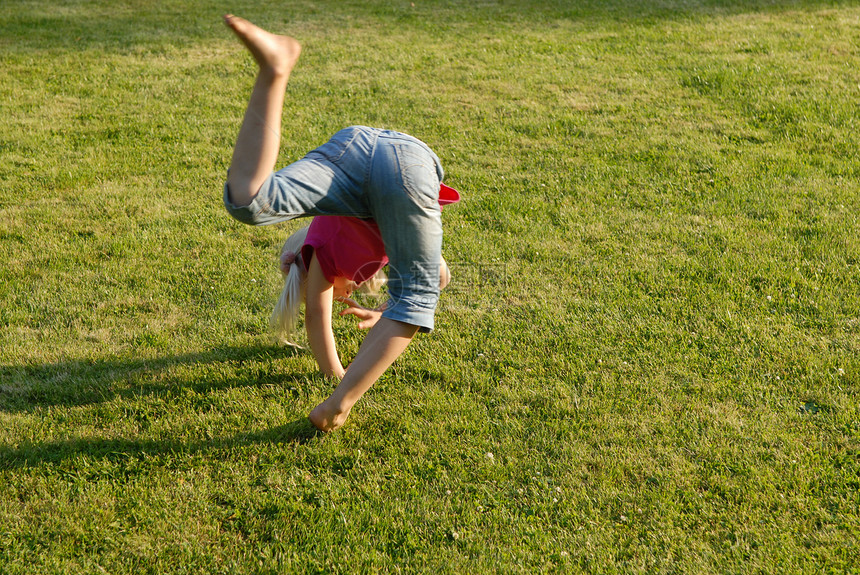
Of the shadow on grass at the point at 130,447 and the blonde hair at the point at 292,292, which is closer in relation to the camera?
the shadow on grass at the point at 130,447

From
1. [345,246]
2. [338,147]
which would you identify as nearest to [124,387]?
[345,246]

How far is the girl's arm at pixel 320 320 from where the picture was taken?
11.4ft

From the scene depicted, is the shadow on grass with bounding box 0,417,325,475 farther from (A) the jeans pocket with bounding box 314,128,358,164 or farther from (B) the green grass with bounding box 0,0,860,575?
(A) the jeans pocket with bounding box 314,128,358,164

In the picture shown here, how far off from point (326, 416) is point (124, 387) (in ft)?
3.77

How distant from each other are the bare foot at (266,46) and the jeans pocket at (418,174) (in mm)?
638

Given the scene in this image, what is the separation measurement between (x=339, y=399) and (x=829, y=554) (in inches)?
76.4

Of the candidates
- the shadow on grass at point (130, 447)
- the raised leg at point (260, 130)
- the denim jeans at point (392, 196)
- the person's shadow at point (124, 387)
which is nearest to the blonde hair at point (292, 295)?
the person's shadow at point (124, 387)

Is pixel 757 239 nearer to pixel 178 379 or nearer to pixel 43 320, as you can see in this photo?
pixel 178 379

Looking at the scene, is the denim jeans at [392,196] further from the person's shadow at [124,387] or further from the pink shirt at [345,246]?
the person's shadow at [124,387]

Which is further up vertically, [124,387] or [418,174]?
[418,174]

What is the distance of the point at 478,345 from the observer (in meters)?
4.06

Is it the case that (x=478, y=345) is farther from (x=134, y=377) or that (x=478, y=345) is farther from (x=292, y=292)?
(x=134, y=377)

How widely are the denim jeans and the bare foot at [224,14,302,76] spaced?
0.42 metres

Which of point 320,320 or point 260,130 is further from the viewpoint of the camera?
point 320,320
